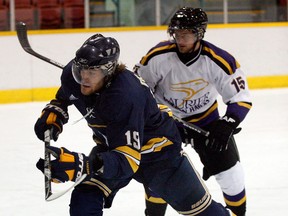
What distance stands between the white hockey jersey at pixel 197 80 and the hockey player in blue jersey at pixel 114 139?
0.55 meters

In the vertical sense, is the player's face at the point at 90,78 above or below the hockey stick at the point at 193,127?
above

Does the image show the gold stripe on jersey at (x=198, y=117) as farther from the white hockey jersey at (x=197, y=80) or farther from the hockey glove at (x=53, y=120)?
the hockey glove at (x=53, y=120)

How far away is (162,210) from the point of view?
10.9 feet

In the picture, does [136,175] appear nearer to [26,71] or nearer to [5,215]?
[5,215]

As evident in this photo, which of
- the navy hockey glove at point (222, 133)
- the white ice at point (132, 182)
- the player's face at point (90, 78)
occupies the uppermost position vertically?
the player's face at point (90, 78)

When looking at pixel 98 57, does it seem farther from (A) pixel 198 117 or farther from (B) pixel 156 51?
(A) pixel 198 117

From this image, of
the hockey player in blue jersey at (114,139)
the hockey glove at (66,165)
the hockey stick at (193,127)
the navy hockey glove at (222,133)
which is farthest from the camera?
the hockey stick at (193,127)

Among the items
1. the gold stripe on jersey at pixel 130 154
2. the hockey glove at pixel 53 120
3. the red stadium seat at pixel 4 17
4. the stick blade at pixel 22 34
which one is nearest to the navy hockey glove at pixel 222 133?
the hockey glove at pixel 53 120

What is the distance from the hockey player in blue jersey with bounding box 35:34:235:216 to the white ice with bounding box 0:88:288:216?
0.96 metres

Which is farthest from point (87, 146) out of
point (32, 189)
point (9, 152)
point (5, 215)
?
point (5, 215)

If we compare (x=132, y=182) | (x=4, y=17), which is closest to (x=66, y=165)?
(x=132, y=182)

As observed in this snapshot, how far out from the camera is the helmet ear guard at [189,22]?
10.2 feet

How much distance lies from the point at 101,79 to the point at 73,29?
16.0 ft

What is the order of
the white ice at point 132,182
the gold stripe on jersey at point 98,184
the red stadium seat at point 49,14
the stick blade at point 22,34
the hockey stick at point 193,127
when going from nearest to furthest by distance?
the gold stripe on jersey at point 98,184
the hockey stick at point 193,127
the stick blade at point 22,34
the white ice at point 132,182
the red stadium seat at point 49,14
